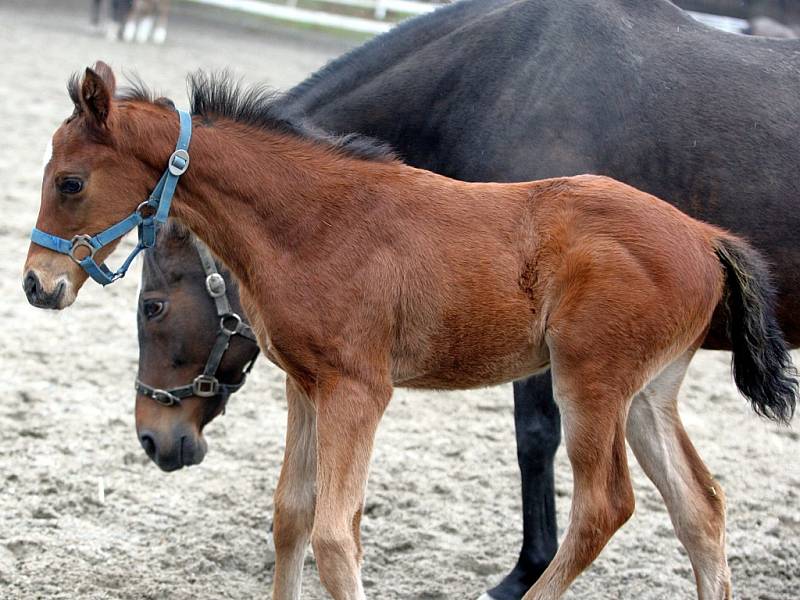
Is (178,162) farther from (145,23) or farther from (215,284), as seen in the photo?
(145,23)

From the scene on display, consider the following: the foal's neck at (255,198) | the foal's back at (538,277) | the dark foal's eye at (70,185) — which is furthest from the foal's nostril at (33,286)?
the foal's back at (538,277)

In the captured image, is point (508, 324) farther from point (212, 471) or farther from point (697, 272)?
point (212, 471)

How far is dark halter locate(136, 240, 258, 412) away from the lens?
366cm

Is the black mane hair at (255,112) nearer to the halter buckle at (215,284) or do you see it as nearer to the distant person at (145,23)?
the halter buckle at (215,284)

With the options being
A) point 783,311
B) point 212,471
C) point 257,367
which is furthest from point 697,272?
point 257,367

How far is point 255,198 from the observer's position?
2832 mm

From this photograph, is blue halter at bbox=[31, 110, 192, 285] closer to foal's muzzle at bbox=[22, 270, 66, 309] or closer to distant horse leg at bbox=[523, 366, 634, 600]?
foal's muzzle at bbox=[22, 270, 66, 309]

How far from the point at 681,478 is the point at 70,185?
1852 mm

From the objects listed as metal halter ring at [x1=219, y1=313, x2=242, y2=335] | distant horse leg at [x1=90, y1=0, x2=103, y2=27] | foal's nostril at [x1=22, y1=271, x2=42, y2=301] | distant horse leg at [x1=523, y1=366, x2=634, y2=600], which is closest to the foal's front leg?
distant horse leg at [x1=523, y1=366, x2=634, y2=600]

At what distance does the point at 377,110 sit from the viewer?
3764mm

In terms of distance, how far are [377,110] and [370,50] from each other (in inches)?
11.0

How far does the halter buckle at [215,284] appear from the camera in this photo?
3.65 m

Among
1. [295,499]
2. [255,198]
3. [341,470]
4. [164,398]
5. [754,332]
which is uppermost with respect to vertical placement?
[255,198]

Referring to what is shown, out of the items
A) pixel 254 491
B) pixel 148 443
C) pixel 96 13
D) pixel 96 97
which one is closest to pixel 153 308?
pixel 148 443
